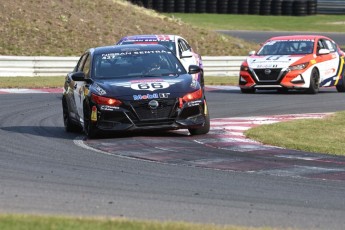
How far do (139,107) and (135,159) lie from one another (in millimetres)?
2148

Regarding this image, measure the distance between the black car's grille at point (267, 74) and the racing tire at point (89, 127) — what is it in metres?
9.75

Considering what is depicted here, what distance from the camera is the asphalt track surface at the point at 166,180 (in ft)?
27.8

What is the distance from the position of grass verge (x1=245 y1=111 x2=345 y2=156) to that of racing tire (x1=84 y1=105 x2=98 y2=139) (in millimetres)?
2111

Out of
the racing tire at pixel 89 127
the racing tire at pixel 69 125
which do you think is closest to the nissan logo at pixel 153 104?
the racing tire at pixel 89 127

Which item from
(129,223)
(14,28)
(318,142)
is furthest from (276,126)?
(14,28)

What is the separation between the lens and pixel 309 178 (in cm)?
1063

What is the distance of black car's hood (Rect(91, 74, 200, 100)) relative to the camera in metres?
14.1

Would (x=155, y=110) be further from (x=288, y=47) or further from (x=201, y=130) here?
(x=288, y=47)

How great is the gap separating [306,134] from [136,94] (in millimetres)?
2551

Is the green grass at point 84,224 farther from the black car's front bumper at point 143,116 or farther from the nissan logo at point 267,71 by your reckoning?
the nissan logo at point 267,71

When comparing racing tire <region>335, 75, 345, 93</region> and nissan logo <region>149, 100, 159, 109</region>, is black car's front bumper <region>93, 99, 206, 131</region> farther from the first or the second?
racing tire <region>335, 75, 345, 93</region>

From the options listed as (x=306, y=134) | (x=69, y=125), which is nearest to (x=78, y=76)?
(x=69, y=125)

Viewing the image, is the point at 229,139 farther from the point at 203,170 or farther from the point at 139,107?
the point at 203,170

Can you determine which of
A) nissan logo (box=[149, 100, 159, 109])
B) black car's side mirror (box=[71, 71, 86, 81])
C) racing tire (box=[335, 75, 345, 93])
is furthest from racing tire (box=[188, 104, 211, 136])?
racing tire (box=[335, 75, 345, 93])
